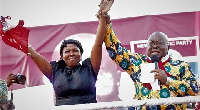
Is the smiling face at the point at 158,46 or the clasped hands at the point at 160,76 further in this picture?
the smiling face at the point at 158,46

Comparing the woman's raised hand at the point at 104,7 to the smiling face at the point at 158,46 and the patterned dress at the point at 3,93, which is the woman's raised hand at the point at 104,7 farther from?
the patterned dress at the point at 3,93

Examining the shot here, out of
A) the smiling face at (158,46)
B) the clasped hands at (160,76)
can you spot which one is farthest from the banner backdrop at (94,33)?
the clasped hands at (160,76)

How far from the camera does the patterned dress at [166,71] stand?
89.5 inches

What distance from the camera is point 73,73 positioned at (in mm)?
2316

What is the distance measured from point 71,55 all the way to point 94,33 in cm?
178

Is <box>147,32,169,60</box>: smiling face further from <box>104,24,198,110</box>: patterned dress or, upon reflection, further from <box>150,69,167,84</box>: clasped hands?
<box>150,69,167,84</box>: clasped hands

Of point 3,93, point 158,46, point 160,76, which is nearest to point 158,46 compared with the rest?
point 158,46

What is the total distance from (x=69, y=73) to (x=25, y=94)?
1988 millimetres

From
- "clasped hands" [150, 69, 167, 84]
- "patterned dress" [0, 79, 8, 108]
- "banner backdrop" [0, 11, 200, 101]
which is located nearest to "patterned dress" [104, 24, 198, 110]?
"clasped hands" [150, 69, 167, 84]

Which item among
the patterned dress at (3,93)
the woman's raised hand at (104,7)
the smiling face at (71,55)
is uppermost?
the woman's raised hand at (104,7)

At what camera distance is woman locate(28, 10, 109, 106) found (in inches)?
88.6

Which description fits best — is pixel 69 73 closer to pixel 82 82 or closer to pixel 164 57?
pixel 82 82

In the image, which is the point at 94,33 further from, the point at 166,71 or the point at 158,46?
the point at 166,71

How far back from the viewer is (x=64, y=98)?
2273 millimetres
